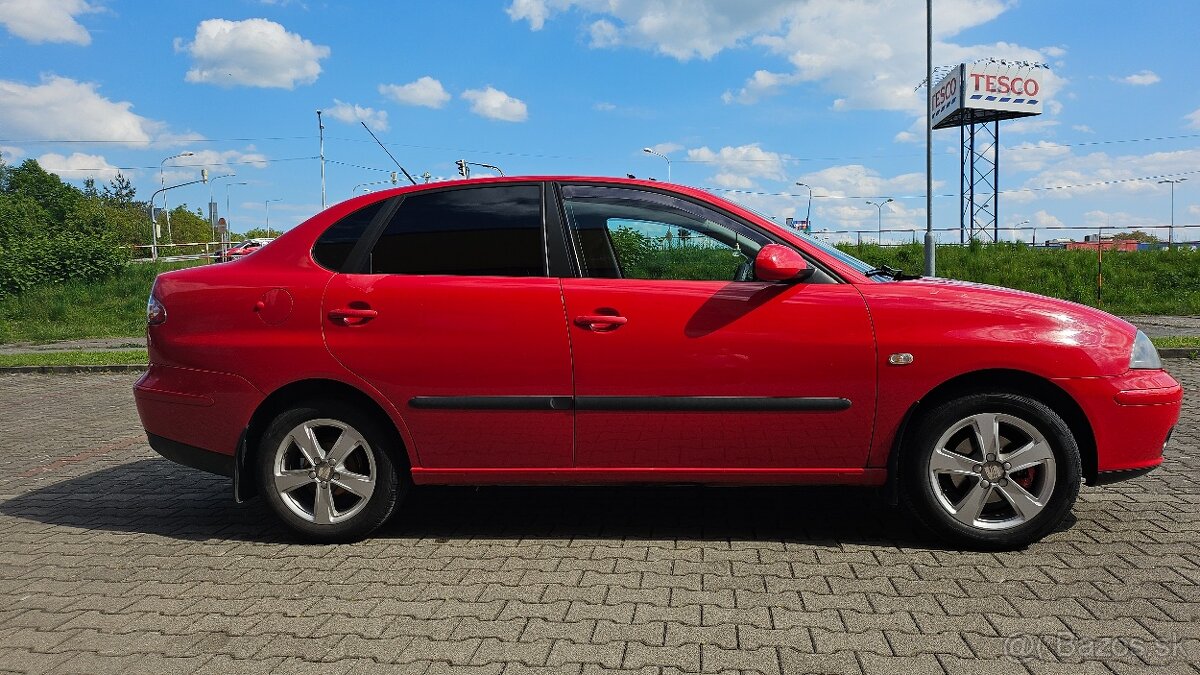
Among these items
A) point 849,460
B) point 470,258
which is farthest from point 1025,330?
point 470,258

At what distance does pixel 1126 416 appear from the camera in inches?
149

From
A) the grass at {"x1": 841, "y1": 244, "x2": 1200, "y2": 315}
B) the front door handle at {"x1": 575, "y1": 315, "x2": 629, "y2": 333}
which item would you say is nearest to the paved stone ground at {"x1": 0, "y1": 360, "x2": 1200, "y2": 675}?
the front door handle at {"x1": 575, "y1": 315, "x2": 629, "y2": 333}

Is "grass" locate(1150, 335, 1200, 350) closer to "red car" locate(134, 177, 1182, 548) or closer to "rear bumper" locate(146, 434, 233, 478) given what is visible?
"red car" locate(134, 177, 1182, 548)

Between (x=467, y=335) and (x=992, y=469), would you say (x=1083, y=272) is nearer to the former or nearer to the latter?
(x=992, y=469)

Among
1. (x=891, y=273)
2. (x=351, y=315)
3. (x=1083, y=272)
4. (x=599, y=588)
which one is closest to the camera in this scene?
(x=599, y=588)

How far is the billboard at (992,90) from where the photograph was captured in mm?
47344

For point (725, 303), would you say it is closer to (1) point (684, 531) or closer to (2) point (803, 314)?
(2) point (803, 314)

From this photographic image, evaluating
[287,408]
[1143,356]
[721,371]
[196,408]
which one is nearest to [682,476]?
[721,371]

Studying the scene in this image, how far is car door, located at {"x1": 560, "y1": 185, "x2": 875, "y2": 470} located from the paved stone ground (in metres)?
0.46

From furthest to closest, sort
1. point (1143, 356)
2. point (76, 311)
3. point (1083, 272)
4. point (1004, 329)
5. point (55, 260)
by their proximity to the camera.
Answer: point (55, 260) → point (1083, 272) → point (76, 311) → point (1143, 356) → point (1004, 329)

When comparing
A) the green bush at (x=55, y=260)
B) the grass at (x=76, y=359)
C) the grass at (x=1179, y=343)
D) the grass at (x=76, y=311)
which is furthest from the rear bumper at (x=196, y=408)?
the green bush at (x=55, y=260)

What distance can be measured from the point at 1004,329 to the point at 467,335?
2353 mm

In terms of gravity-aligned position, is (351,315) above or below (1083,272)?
above

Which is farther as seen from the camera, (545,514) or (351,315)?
(545,514)
